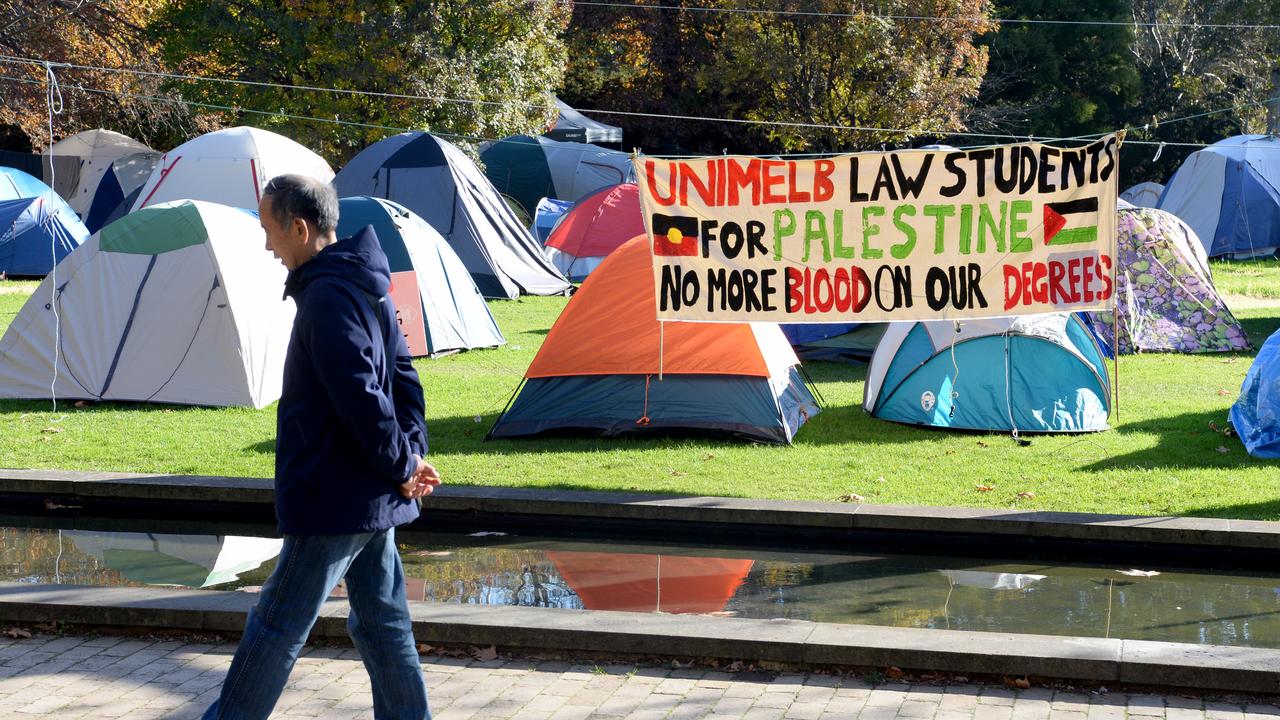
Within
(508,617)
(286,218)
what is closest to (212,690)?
(508,617)

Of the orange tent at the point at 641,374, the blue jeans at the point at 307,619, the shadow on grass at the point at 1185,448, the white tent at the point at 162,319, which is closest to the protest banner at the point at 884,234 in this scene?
the orange tent at the point at 641,374

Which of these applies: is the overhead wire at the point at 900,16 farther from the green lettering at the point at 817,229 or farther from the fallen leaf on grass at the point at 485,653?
the fallen leaf on grass at the point at 485,653

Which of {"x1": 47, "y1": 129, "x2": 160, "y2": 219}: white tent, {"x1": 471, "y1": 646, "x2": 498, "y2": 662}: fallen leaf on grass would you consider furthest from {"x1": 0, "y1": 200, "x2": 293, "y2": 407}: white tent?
{"x1": 47, "y1": 129, "x2": 160, "y2": 219}: white tent

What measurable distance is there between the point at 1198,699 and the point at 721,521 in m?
3.42

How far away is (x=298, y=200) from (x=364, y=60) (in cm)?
2311

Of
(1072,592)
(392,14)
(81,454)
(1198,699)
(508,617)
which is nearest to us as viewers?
(1198,699)

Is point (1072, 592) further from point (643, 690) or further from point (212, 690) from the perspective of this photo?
point (212, 690)

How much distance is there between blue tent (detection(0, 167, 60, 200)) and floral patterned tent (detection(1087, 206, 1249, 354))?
1882 centimetres

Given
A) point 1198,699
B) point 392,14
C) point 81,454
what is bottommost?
point 81,454

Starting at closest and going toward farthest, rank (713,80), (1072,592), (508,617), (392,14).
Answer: (508,617) → (1072,592) → (392,14) → (713,80)

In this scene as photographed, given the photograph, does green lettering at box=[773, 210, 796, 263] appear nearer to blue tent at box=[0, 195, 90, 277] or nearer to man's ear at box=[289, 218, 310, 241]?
man's ear at box=[289, 218, 310, 241]

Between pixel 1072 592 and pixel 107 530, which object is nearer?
pixel 1072 592

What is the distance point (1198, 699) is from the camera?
470 centimetres

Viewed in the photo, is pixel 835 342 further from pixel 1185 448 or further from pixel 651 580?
pixel 651 580
